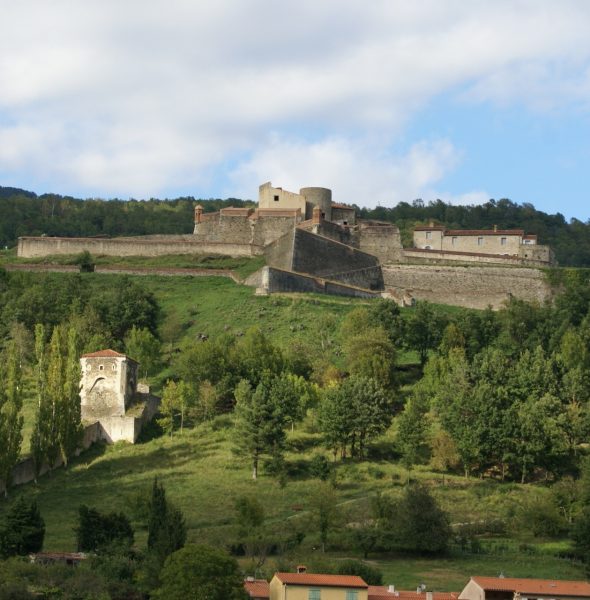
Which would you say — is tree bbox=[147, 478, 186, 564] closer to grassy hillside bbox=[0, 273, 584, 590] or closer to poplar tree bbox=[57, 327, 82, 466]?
grassy hillside bbox=[0, 273, 584, 590]

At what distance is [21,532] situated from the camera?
157ft

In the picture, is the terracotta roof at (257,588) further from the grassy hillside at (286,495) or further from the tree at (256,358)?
the tree at (256,358)

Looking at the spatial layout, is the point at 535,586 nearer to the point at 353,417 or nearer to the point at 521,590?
the point at 521,590

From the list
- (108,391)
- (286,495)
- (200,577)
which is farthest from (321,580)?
(108,391)

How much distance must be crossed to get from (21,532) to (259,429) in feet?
50.5

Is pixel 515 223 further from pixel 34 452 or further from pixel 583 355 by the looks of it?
pixel 34 452

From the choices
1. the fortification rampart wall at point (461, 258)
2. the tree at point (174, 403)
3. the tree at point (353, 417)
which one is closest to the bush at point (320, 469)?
the tree at point (353, 417)

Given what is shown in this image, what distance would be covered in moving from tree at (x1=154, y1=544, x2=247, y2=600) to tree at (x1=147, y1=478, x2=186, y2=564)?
117 inches

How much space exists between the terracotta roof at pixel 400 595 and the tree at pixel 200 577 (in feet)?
14.0

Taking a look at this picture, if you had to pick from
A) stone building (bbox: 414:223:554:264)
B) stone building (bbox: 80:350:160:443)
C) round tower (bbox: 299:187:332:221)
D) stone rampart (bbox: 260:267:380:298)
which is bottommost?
stone building (bbox: 80:350:160:443)

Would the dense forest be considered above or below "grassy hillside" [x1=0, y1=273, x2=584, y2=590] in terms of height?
above

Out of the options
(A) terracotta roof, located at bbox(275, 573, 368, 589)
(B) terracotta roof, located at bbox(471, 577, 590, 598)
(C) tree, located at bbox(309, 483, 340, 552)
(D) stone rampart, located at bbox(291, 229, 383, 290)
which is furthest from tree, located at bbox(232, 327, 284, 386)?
(B) terracotta roof, located at bbox(471, 577, 590, 598)

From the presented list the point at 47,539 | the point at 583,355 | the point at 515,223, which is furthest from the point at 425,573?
the point at 515,223

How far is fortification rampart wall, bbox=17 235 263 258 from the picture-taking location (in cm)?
10256
